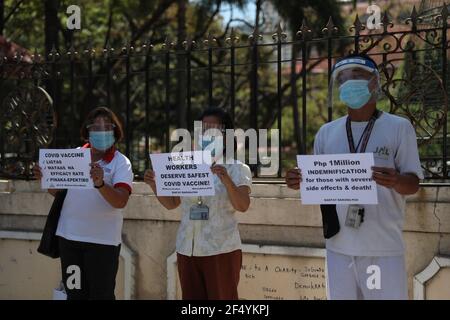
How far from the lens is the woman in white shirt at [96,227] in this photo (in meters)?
4.29

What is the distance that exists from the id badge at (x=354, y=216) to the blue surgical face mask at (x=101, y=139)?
1.78 m

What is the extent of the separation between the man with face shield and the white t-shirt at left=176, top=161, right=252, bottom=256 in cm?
68

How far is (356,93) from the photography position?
3.43 meters

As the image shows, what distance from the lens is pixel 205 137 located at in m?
4.03

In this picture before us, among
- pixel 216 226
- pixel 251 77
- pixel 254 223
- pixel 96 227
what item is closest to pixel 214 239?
pixel 216 226

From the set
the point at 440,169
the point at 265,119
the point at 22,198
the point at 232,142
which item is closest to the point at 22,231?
the point at 22,198

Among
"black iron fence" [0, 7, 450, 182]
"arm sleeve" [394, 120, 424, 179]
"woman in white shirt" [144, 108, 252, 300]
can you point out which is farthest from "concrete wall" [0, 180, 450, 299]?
"arm sleeve" [394, 120, 424, 179]

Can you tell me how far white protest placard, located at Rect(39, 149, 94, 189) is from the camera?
429cm

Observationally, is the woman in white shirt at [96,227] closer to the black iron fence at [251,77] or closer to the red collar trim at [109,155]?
the red collar trim at [109,155]

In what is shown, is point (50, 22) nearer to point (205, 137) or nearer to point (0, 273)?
point (0, 273)

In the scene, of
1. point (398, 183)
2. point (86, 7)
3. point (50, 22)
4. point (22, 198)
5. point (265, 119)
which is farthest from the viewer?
point (265, 119)

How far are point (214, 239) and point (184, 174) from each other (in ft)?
1.42
